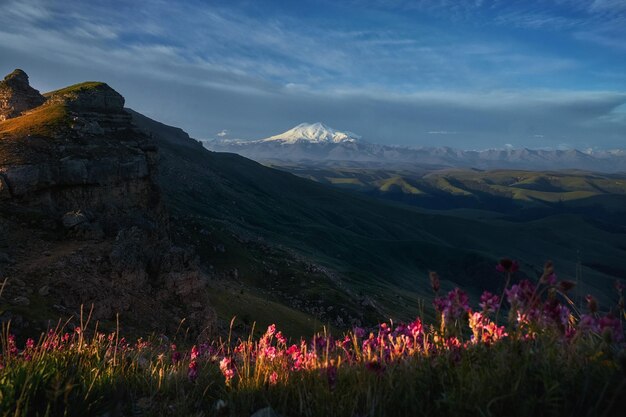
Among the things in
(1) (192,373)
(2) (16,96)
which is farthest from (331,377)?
(2) (16,96)

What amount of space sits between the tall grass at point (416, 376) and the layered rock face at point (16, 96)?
3960cm

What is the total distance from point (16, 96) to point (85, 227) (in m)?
24.2

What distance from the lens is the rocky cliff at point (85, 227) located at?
16.2 meters

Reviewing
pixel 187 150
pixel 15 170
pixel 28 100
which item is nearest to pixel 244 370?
pixel 15 170

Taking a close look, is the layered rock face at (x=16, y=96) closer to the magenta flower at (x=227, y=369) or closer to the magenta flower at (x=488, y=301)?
the magenta flower at (x=227, y=369)

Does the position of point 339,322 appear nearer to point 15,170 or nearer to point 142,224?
point 142,224

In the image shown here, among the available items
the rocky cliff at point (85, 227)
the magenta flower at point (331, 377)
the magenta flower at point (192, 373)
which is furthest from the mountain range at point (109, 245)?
the magenta flower at point (192, 373)

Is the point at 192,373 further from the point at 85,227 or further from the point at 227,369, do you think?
the point at 85,227

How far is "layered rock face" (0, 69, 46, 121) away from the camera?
36531mm

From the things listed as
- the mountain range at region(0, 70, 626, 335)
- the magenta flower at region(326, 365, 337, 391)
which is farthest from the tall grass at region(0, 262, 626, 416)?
the mountain range at region(0, 70, 626, 335)

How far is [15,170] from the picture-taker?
900 inches

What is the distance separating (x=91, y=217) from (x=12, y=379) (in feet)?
64.3

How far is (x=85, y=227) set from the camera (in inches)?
808

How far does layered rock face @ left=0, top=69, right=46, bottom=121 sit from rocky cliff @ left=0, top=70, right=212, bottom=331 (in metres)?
0.11
